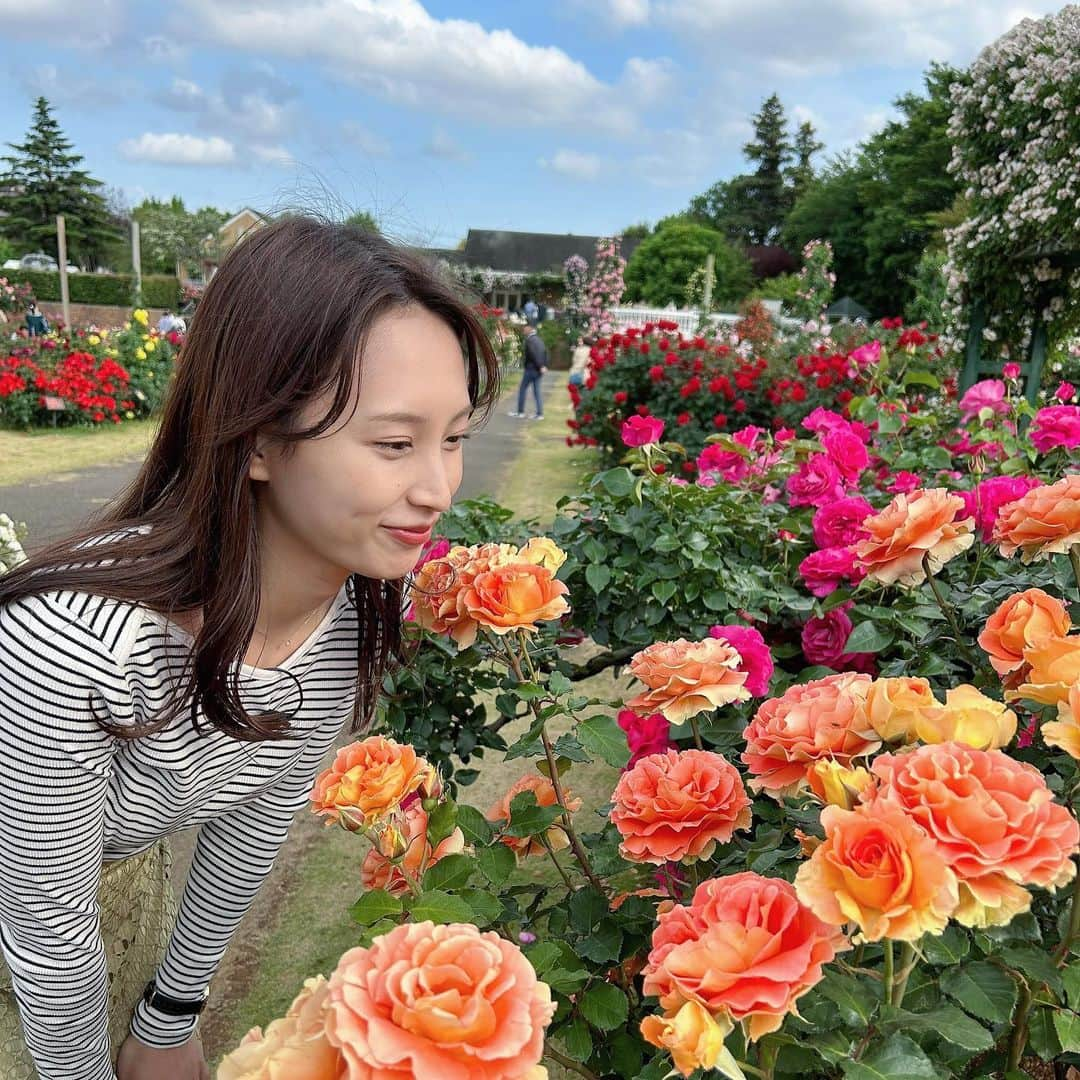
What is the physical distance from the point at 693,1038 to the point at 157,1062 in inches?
50.3

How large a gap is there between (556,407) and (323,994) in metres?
15.3

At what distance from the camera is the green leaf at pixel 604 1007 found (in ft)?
3.03

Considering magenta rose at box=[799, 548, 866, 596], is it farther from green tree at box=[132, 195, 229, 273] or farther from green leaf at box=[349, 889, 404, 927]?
green tree at box=[132, 195, 229, 273]

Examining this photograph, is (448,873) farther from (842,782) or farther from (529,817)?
(842,782)

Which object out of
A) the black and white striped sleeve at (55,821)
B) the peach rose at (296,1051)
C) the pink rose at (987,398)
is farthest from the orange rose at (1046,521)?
the pink rose at (987,398)

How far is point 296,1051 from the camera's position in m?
0.51

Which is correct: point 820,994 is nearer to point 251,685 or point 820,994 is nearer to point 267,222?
point 251,685

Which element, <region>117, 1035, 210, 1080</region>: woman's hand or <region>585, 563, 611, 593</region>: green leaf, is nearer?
<region>117, 1035, 210, 1080</region>: woman's hand

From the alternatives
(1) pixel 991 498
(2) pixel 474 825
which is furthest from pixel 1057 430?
(2) pixel 474 825

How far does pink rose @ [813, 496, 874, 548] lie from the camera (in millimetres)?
1457

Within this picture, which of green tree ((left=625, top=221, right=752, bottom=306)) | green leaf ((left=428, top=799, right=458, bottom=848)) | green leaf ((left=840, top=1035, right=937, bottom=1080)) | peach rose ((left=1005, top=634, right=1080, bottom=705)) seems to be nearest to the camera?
green leaf ((left=840, top=1035, right=937, bottom=1080))

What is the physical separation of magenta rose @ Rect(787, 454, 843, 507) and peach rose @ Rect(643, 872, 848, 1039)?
4.00ft

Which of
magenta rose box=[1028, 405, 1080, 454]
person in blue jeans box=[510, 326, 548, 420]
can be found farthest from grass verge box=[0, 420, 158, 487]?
magenta rose box=[1028, 405, 1080, 454]

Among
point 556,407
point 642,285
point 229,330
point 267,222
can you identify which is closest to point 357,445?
point 229,330
